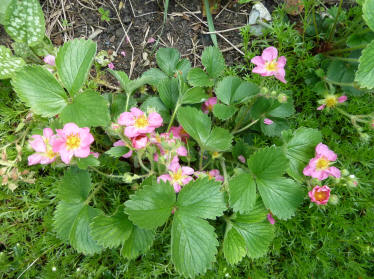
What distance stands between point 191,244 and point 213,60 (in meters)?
1.06

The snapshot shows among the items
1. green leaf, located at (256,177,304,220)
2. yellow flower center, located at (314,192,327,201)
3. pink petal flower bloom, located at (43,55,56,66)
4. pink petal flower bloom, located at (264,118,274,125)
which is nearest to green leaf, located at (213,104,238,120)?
pink petal flower bloom, located at (264,118,274,125)

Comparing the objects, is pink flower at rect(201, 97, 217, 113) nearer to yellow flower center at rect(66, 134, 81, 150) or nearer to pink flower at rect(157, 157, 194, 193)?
pink flower at rect(157, 157, 194, 193)

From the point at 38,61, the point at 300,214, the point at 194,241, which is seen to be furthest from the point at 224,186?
the point at 38,61

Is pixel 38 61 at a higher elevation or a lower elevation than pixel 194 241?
higher

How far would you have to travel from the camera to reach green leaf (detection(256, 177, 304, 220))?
63.4 inches

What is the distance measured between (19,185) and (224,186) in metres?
1.33

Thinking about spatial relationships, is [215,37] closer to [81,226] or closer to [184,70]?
[184,70]

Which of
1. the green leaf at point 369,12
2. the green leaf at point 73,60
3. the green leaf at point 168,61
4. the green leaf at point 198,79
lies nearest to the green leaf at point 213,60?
the green leaf at point 198,79

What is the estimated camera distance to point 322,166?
1.66m

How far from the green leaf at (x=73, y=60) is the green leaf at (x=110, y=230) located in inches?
25.5

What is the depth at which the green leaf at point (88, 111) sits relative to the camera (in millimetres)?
1433

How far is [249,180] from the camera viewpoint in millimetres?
1593

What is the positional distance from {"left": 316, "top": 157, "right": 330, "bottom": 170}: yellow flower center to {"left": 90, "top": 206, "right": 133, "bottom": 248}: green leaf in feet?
3.42

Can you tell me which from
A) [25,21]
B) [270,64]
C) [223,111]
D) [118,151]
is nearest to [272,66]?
[270,64]
